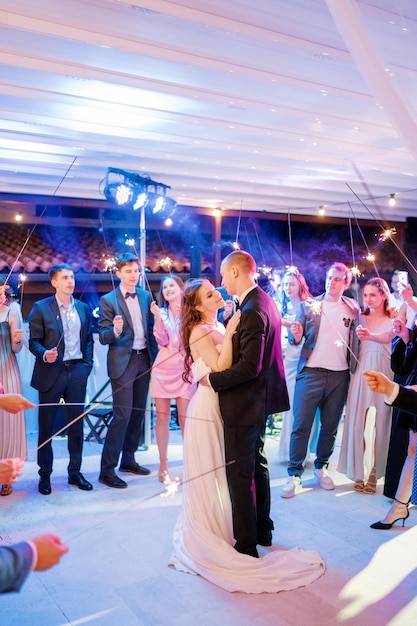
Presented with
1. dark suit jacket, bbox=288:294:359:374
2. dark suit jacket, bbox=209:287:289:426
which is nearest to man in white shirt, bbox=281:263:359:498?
dark suit jacket, bbox=288:294:359:374

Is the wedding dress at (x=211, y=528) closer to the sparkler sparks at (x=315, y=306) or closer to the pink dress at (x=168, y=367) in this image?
the pink dress at (x=168, y=367)

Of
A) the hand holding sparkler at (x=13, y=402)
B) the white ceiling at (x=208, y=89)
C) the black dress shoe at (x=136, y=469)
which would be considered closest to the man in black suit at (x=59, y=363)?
the black dress shoe at (x=136, y=469)

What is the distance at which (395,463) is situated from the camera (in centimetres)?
403

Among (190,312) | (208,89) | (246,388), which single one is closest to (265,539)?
(246,388)

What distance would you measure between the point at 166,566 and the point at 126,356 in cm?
181

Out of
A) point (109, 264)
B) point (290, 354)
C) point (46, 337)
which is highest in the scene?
point (109, 264)

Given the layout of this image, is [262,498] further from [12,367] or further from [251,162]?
[251,162]

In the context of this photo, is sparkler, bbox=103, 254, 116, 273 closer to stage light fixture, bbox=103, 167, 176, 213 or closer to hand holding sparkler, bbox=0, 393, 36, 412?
stage light fixture, bbox=103, 167, 176, 213

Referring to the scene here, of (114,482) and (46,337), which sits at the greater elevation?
(46,337)

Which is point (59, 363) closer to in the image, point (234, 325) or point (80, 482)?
point (80, 482)

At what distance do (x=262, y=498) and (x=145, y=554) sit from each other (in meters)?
0.75

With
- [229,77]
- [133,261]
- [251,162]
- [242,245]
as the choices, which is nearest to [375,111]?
[229,77]

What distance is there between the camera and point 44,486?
14.3 ft

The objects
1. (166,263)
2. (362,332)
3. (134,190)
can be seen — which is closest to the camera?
(362,332)
